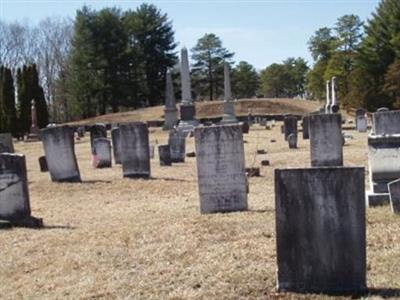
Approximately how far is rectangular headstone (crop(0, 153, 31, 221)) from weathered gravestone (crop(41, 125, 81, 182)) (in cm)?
646

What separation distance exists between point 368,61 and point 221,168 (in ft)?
189

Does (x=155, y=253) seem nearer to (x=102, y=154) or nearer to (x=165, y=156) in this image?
(x=165, y=156)

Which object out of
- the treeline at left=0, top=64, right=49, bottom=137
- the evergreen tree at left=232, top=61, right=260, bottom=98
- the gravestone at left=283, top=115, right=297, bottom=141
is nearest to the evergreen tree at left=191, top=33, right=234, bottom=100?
the evergreen tree at left=232, top=61, right=260, bottom=98

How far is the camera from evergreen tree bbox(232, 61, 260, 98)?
99250 millimetres

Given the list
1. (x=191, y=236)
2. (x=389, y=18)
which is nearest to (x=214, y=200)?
(x=191, y=236)

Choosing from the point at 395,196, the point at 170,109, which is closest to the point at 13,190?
the point at 395,196

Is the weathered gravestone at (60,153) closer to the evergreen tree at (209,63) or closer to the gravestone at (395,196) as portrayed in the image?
the gravestone at (395,196)

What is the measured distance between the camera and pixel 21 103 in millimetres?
59594

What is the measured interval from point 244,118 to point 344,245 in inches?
2174

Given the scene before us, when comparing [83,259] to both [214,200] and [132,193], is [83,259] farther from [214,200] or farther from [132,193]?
[132,193]

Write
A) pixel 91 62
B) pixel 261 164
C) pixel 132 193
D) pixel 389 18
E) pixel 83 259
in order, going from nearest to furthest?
pixel 83 259, pixel 132 193, pixel 261 164, pixel 389 18, pixel 91 62

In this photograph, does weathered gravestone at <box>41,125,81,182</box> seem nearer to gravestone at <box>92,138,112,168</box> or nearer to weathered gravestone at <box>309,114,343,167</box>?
gravestone at <box>92,138,112,168</box>

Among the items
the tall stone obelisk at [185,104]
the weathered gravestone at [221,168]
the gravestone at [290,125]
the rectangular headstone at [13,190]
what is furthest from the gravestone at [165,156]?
the tall stone obelisk at [185,104]

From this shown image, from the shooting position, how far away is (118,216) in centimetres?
1265
